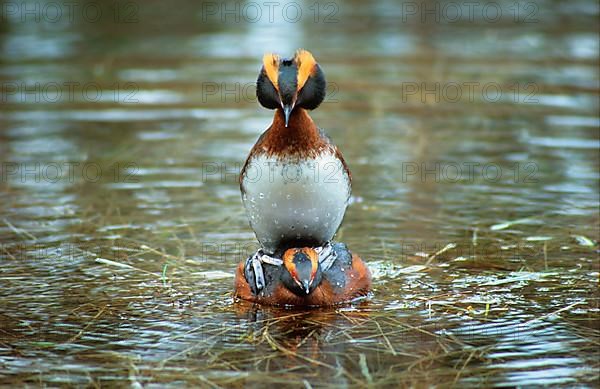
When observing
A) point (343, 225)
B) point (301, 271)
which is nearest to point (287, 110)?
point (301, 271)

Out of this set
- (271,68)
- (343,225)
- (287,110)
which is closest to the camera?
(287,110)

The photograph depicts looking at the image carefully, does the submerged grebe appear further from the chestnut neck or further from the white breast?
the chestnut neck

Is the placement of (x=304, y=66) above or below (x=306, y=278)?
above

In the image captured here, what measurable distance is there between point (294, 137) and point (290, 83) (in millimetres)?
329

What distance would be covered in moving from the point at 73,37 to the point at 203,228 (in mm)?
12247

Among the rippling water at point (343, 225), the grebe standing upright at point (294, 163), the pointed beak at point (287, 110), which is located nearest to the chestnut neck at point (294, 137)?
the grebe standing upright at point (294, 163)

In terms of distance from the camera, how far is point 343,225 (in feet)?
30.3

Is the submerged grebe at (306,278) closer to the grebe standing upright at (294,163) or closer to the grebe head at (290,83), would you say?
the grebe standing upright at (294,163)

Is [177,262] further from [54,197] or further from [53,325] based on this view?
[54,197]

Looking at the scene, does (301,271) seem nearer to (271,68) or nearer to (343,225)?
(271,68)

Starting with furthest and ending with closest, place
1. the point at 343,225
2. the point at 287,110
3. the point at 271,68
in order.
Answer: the point at 343,225 < the point at 271,68 < the point at 287,110

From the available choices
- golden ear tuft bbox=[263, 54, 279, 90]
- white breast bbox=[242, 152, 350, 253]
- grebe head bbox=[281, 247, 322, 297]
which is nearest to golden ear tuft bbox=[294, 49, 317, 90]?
golden ear tuft bbox=[263, 54, 279, 90]

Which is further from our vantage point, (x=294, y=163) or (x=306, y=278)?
(x=306, y=278)

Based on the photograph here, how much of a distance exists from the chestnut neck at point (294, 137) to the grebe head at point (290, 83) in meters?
0.07
